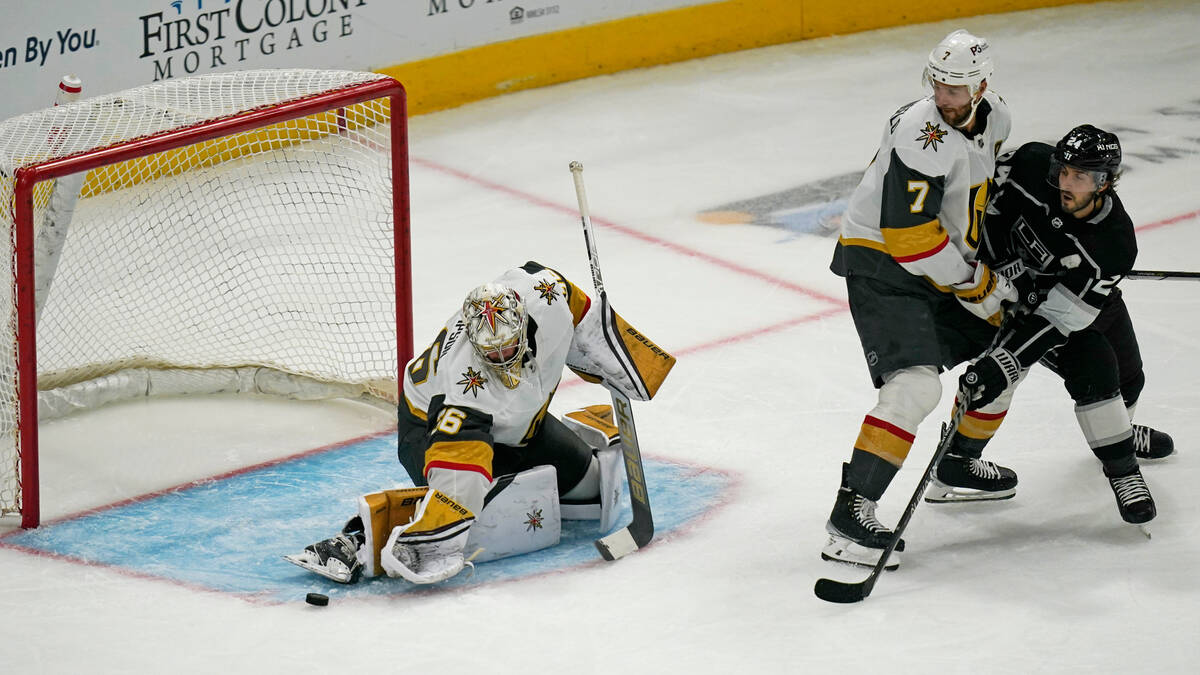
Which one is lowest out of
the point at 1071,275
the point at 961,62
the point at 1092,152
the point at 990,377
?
the point at 990,377

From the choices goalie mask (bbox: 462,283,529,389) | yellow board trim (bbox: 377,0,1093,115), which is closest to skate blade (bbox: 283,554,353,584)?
goalie mask (bbox: 462,283,529,389)

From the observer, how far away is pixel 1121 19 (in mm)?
8656

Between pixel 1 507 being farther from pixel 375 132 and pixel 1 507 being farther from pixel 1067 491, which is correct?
pixel 1067 491

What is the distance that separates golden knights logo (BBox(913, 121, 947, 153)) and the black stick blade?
3.04ft

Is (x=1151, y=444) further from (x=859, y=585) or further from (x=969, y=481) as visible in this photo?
(x=859, y=585)

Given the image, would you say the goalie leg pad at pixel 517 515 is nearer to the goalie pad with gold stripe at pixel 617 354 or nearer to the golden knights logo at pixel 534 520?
the golden knights logo at pixel 534 520

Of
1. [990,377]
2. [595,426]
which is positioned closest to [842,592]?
[990,377]

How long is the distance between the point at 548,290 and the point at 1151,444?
1590 mm

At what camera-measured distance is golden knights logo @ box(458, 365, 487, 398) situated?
3.78 m

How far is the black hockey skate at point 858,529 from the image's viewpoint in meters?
3.80

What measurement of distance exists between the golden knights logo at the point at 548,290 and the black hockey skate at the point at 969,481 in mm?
1020

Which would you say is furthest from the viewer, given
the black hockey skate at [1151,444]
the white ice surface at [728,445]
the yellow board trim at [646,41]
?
the yellow board trim at [646,41]

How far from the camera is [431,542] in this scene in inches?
146

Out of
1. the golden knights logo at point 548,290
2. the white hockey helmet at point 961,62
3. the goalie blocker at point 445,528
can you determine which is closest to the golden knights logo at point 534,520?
the goalie blocker at point 445,528
